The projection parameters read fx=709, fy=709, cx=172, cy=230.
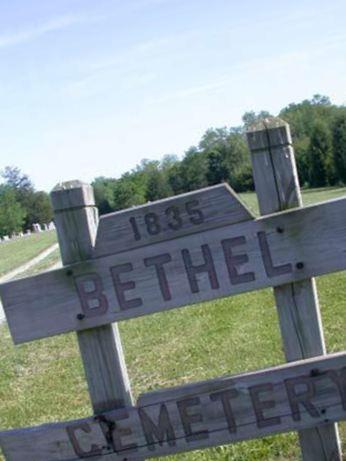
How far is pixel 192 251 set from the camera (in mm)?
2922

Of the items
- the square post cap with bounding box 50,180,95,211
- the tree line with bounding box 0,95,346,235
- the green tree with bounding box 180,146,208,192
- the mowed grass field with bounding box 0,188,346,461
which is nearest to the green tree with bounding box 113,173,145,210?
the tree line with bounding box 0,95,346,235

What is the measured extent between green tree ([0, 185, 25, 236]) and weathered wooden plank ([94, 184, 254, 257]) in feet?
366

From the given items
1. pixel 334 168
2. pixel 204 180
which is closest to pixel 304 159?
pixel 334 168

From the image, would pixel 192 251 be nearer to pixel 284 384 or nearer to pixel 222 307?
pixel 284 384

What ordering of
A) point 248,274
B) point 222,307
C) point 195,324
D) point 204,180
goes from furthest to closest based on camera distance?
1. point 204,180
2. point 222,307
3. point 195,324
4. point 248,274

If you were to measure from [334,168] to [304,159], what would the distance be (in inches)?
274

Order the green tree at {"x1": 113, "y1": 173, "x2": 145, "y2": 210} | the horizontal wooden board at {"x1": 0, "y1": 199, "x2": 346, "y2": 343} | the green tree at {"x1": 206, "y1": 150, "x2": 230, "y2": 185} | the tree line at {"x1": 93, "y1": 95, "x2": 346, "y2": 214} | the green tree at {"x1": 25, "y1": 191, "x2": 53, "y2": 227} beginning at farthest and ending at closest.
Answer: the green tree at {"x1": 25, "y1": 191, "x2": 53, "y2": 227} → the green tree at {"x1": 206, "y1": 150, "x2": 230, "y2": 185} → the green tree at {"x1": 113, "y1": 173, "x2": 145, "y2": 210} → the tree line at {"x1": 93, "y1": 95, "x2": 346, "y2": 214} → the horizontal wooden board at {"x1": 0, "y1": 199, "x2": 346, "y2": 343}

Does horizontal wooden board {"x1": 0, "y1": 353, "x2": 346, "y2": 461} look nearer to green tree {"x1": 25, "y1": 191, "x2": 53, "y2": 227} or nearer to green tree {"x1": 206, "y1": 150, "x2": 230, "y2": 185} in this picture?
green tree {"x1": 206, "y1": 150, "x2": 230, "y2": 185}

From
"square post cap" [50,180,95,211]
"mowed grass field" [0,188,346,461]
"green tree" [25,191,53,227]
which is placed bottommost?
"green tree" [25,191,53,227]

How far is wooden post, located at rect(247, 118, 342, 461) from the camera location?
117 inches

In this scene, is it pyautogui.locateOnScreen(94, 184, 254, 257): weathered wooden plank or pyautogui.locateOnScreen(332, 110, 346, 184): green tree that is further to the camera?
pyautogui.locateOnScreen(332, 110, 346, 184): green tree

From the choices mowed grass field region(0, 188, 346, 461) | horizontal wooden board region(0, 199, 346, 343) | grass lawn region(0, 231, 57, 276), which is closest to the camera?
horizontal wooden board region(0, 199, 346, 343)

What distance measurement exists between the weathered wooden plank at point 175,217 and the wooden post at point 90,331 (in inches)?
3.8

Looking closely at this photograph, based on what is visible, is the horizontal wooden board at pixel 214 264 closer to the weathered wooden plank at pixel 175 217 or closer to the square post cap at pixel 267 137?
the weathered wooden plank at pixel 175 217
